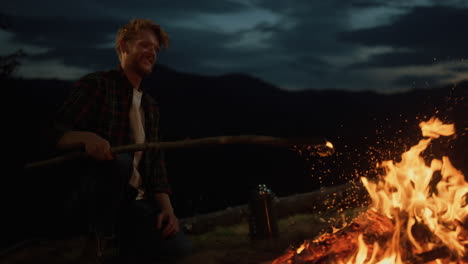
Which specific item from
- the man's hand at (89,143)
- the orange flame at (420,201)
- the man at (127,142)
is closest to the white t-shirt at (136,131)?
the man at (127,142)

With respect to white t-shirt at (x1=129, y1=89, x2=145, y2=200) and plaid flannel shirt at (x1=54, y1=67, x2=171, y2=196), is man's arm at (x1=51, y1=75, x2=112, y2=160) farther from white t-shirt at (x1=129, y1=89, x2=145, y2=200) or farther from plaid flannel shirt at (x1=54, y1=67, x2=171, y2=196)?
white t-shirt at (x1=129, y1=89, x2=145, y2=200)

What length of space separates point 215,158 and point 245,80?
729 cm

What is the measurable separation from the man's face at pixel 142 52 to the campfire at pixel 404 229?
90.6 inches

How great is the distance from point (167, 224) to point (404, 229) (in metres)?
2.25

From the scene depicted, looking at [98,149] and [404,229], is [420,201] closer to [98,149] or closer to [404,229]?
[404,229]

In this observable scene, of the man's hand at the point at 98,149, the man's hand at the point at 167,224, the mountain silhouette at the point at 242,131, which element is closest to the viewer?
the man's hand at the point at 98,149

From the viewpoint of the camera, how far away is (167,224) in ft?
12.9

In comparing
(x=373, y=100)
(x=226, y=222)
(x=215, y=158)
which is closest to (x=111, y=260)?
(x=226, y=222)

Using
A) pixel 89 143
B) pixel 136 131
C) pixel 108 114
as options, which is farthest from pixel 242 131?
pixel 89 143

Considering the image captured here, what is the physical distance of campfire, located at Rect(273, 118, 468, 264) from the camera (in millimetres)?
2554

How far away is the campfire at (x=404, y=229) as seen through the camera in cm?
255

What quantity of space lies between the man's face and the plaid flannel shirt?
0.17 meters

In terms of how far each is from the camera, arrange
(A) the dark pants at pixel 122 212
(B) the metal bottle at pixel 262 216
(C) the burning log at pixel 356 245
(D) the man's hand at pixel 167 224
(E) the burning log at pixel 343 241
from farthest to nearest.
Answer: (B) the metal bottle at pixel 262 216, (D) the man's hand at pixel 167 224, (A) the dark pants at pixel 122 212, (E) the burning log at pixel 343 241, (C) the burning log at pixel 356 245

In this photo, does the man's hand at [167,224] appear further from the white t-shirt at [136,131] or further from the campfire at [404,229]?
the campfire at [404,229]
